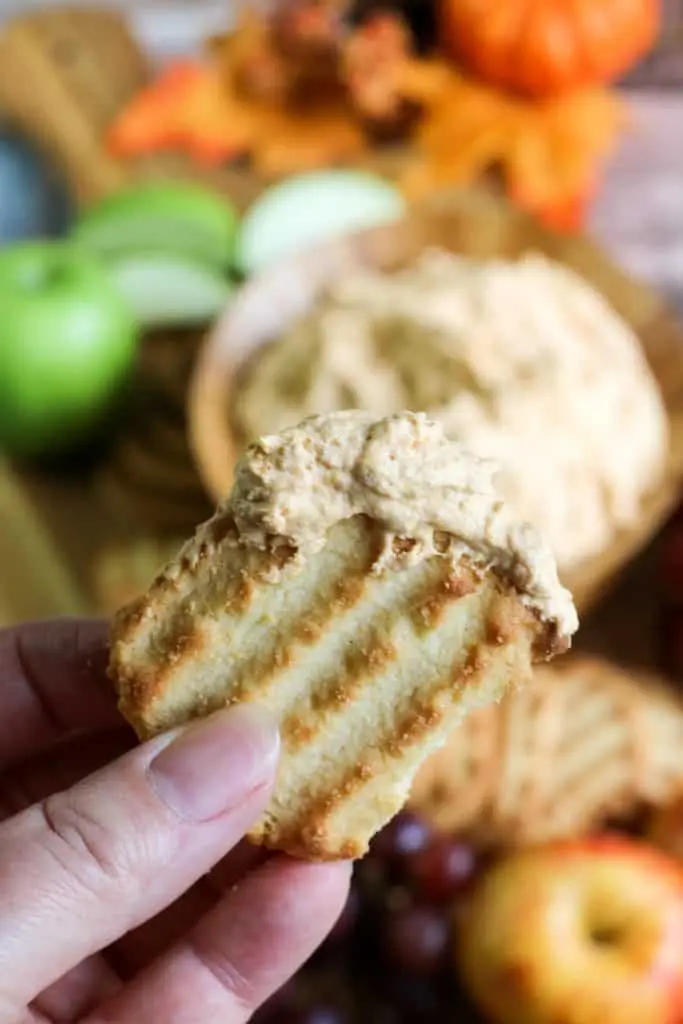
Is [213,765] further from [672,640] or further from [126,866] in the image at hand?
[672,640]

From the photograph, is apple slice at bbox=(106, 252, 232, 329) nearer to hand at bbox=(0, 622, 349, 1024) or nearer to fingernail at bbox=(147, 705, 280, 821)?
hand at bbox=(0, 622, 349, 1024)

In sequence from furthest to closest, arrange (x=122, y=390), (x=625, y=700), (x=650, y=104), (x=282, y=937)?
(x=650, y=104) → (x=122, y=390) → (x=625, y=700) → (x=282, y=937)

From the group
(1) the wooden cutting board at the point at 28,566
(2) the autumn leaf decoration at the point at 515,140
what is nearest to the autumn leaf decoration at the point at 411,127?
(2) the autumn leaf decoration at the point at 515,140

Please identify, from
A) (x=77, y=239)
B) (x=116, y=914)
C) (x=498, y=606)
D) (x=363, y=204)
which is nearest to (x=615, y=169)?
(x=363, y=204)

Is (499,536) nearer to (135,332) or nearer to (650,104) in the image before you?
(135,332)

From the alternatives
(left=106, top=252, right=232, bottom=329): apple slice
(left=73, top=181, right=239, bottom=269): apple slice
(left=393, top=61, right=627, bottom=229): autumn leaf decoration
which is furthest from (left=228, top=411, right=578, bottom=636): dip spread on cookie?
(left=393, top=61, right=627, bottom=229): autumn leaf decoration

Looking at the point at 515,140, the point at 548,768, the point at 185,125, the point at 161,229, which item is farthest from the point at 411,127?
the point at 548,768
